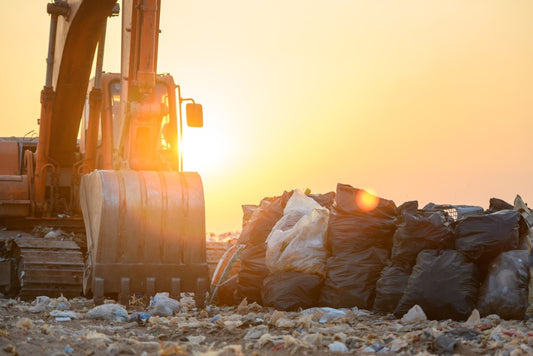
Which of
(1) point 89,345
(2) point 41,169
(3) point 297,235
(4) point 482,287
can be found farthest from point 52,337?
(2) point 41,169

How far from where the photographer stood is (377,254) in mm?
7797

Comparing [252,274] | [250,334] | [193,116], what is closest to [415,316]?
[250,334]

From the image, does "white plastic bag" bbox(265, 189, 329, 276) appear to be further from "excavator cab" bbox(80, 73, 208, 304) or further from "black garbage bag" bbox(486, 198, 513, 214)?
"black garbage bag" bbox(486, 198, 513, 214)

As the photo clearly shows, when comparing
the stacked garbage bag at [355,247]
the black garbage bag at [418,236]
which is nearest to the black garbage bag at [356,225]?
the stacked garbage bag at [355,247]

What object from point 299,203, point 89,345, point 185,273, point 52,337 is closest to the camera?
point 89,345

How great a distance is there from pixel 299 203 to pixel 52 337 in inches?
142

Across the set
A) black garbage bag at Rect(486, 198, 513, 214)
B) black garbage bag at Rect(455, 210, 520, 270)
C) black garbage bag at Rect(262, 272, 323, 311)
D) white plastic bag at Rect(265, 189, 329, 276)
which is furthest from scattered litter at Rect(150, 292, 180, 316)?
black garbage bag at Rect(486, 198, 513, 214)

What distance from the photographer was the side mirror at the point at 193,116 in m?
9.09

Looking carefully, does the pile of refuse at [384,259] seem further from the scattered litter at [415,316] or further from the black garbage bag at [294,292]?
the scattered litter at [415,316]

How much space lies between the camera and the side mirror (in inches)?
358

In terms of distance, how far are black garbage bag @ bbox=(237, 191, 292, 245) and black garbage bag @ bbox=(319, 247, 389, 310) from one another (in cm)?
121

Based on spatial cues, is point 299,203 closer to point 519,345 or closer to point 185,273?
point 185,273

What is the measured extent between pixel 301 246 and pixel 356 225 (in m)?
0.57

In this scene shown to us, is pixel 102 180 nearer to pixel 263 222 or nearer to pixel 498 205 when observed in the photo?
pixel 263 222
